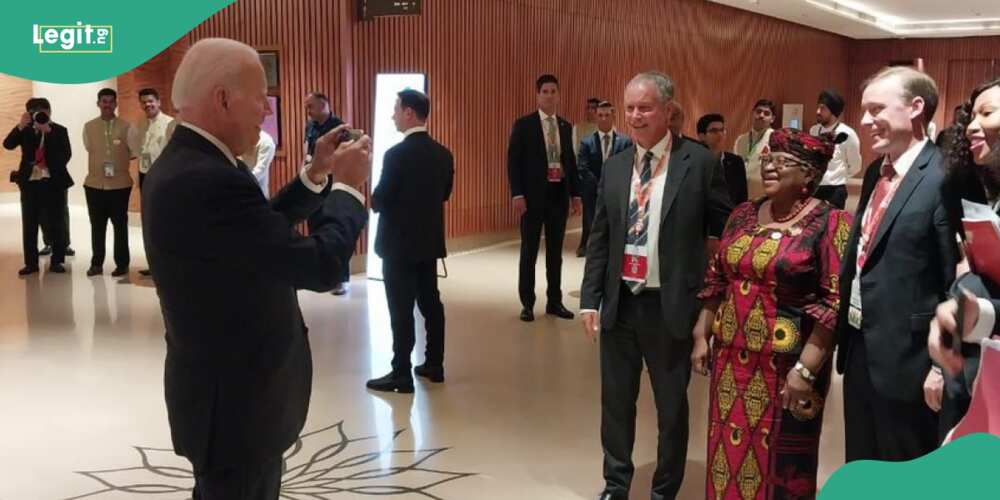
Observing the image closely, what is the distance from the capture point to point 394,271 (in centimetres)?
523

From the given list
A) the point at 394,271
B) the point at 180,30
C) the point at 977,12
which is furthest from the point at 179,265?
the point at 977,12

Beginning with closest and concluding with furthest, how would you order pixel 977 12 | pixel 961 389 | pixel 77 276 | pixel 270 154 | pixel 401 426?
pixel 961 389 < pixel 401 426 < pixel 270 154 < pixel 77 276 < pixel 977 12

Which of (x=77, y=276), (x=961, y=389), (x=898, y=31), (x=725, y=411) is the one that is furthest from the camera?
Answer: (x=898, y=31)

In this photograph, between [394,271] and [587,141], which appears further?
[587,141]

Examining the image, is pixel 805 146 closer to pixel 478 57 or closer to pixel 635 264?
pixel 635 264

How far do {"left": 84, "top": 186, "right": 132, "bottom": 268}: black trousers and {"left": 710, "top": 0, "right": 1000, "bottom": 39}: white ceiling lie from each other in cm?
1168

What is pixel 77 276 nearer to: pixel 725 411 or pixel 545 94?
pixel 545 94

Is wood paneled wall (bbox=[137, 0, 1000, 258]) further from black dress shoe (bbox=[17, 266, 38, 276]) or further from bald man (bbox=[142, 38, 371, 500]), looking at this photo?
bald man (bbox=[142, 38, 371, 500])

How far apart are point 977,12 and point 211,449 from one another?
2157 centimetres

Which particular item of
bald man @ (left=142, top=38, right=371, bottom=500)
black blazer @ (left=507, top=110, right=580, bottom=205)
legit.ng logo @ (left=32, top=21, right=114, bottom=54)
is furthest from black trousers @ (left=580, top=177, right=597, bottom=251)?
bald man @ (left=142, top=38, right=371, bottom=500)

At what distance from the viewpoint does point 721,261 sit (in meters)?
3.09

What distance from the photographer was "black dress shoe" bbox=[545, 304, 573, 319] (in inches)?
289

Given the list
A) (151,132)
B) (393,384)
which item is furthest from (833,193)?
(151,132)

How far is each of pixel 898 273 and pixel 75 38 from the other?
6944 millimetres
